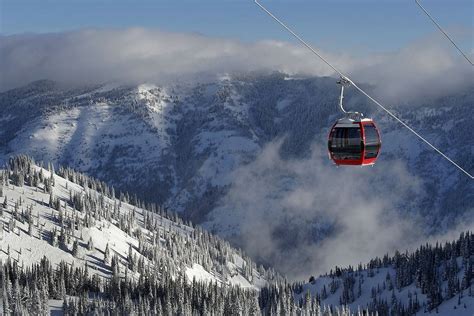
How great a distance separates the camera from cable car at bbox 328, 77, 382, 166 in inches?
2367

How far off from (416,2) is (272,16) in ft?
27.8

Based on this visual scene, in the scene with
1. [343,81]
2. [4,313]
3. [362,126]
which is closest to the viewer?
[343,81]

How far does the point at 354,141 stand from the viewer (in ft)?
198

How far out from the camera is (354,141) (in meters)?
60.3

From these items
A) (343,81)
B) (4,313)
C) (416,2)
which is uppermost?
(4,313)

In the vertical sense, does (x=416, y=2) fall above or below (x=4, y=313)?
below

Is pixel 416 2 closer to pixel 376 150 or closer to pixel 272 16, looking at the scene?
pixel 272 16

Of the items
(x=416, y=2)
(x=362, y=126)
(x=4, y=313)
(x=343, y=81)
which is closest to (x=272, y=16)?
(x=416, y=2)

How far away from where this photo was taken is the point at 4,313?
19962 cm

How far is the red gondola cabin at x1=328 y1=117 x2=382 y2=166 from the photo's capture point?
6012 centimetres

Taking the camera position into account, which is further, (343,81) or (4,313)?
(4,313)

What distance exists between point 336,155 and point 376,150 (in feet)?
12.0

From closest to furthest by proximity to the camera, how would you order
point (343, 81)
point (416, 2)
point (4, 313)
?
point (416, 2)
point (343, 81)
point (4, 313)

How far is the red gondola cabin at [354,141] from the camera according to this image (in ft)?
197
